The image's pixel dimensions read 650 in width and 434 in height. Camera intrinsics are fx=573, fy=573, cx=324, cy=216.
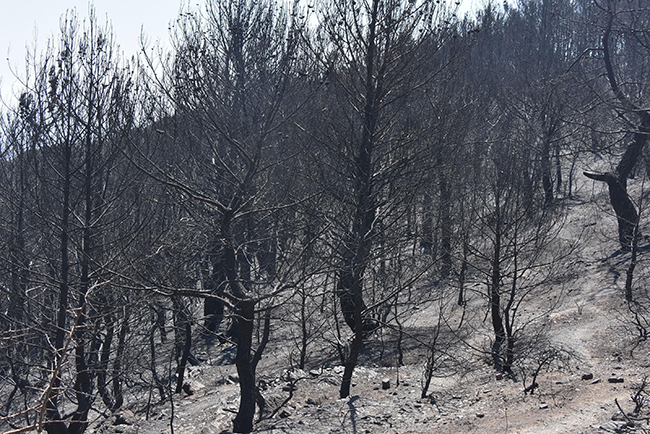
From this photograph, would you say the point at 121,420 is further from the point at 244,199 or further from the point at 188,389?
the point at 244,199

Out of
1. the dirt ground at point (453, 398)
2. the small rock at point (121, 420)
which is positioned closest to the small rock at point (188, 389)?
the dirt ground at point (453, 398)

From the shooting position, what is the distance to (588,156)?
32438 millimetres

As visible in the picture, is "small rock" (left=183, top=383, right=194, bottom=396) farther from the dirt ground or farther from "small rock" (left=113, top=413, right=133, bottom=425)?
"small rock" (left=113, top=413, right=133, bottom=425)

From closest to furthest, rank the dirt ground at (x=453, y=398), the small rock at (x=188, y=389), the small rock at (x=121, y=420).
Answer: the dirt ground at (x=453, y=398) → the small rock at (x=121, y=420) → the small rock at (x=188, y=389)

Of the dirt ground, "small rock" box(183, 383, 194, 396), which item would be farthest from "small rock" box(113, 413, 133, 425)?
"small rock" box(183, 383, 194, 396)

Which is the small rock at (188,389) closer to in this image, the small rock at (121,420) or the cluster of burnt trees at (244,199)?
the cluster of burnt trees at (244,199)

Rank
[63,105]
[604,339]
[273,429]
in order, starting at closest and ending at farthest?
[273,429] < [63,105] < [604,339]

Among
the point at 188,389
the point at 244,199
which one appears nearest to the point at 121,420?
the point at 188,389

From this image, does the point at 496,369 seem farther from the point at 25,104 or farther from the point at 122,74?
the point at 25,104

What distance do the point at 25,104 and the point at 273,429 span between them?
21.7 feet

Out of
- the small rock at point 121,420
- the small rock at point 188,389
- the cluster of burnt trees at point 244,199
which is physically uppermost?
the cluster of burnt trees at point 244,199

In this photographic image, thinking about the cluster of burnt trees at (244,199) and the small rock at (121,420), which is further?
the small rock at (121,420)

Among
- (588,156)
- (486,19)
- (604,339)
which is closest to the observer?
(604,339)

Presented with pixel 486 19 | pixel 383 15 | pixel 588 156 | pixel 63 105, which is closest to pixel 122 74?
pixel 63 105
